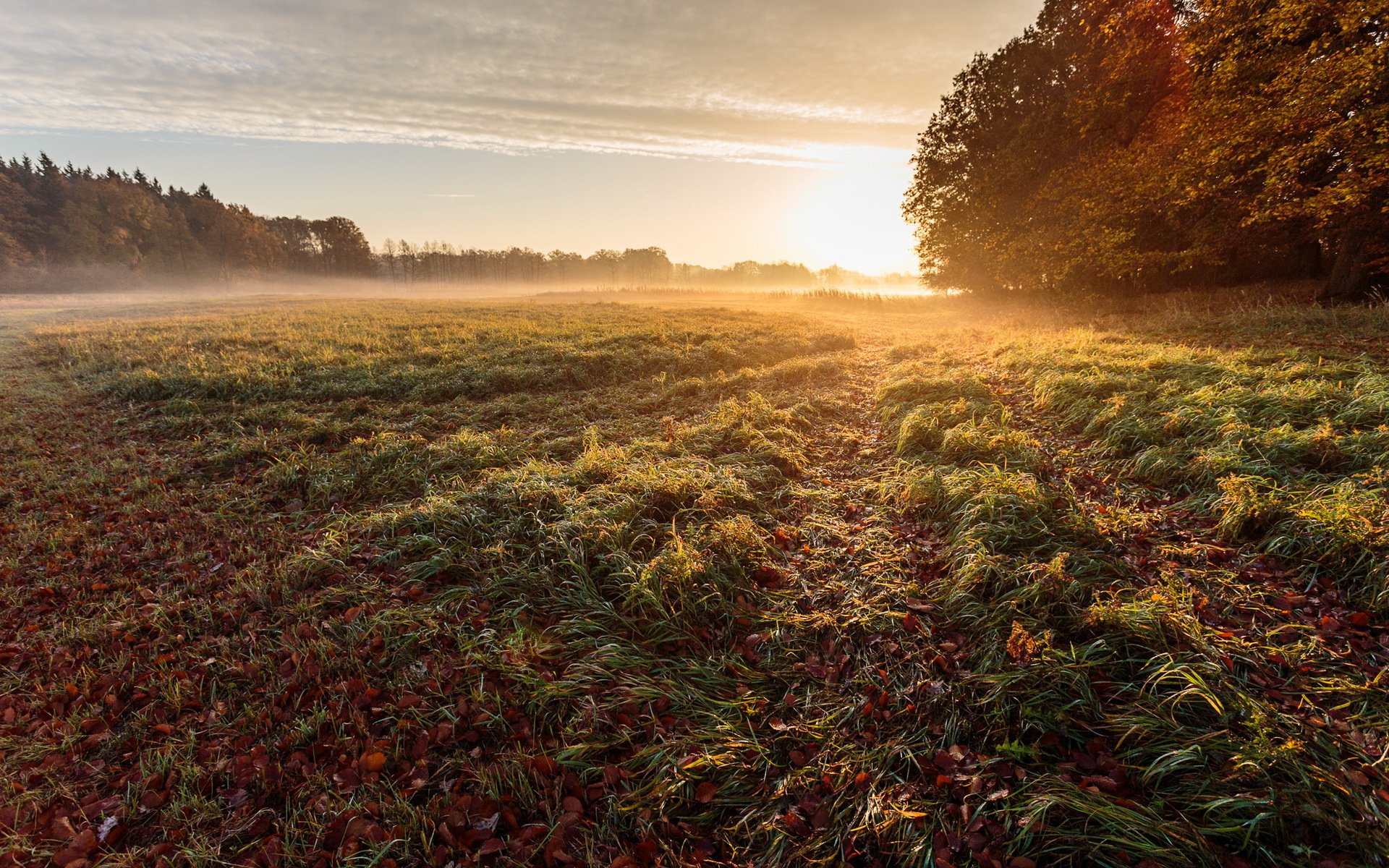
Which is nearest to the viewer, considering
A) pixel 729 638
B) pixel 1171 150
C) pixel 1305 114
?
pixel 729 638

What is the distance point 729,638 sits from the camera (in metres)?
4.33

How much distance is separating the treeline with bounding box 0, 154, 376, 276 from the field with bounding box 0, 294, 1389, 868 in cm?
8361

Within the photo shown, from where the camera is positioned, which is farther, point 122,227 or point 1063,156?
point 122,227

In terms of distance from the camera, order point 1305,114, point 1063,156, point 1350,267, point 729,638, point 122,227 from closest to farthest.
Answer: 1. point 729,638
2. point 1305,114
3. point 1350,267
4. point 1063,156
5. point 122,227

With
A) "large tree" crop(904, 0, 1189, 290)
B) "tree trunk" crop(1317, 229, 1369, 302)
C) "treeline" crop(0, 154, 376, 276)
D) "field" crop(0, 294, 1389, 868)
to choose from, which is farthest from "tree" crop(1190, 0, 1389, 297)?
"treeline" crop(0, 154, 376, 276)

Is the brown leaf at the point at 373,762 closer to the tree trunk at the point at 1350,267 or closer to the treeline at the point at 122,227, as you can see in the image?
the tree trunk at the point at 1350,267

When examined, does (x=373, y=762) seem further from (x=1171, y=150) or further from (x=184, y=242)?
(x=184, y=242)

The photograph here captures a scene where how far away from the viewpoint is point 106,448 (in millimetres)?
8688

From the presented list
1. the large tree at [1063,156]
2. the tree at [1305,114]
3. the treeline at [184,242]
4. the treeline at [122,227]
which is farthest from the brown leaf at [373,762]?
the treeline at [122,227]

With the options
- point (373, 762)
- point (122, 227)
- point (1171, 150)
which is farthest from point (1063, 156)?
point (122, 227)

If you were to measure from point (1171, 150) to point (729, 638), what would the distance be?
1994cm

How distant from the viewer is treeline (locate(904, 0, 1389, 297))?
37.0ft

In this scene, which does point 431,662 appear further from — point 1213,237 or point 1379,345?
point 1213,237

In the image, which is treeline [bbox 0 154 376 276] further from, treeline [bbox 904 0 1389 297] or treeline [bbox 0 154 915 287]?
treeline [bbox 904 0 1389 297]
